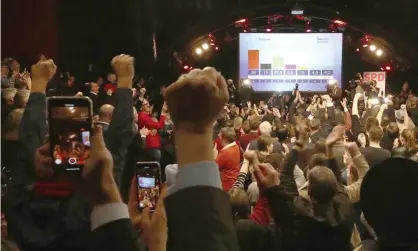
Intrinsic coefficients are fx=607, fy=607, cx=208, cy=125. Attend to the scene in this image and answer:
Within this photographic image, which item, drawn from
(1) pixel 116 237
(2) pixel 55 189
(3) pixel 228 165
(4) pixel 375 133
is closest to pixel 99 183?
(1) pixel 116 237

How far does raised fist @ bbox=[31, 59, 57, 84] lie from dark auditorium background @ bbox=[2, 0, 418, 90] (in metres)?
8.67

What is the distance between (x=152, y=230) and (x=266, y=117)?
795cm

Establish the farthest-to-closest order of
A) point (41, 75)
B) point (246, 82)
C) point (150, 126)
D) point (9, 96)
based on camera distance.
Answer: point (246, 82), point (150, 126), point (9, 96), point (41, 75)

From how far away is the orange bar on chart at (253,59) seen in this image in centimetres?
1491

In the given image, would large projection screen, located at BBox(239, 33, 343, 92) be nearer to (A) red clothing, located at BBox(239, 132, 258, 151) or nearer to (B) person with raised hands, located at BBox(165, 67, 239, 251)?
(A) red clothing, located at BBox(239, 132, 258, 151)

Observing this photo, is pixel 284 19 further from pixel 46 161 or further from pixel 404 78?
pixel 46 161

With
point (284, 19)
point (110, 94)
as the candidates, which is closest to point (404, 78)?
point (284, 19)

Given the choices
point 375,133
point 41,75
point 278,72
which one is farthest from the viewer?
point 278,72

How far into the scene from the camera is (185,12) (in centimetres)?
1583

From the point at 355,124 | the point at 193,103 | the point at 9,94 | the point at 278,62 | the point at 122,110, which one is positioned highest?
the point at 193,103

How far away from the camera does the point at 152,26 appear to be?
49.2ft

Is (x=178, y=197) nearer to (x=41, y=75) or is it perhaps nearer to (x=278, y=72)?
(x=41, y=75)

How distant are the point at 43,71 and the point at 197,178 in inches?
41.3

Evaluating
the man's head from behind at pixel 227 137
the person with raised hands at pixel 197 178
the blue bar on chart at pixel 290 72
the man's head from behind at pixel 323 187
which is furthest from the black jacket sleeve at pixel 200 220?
the blue bar on chart at pixel 290 72
